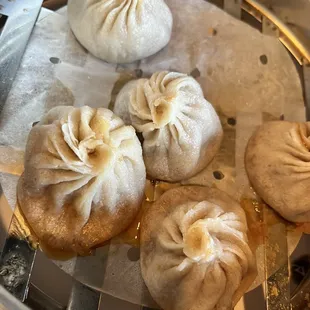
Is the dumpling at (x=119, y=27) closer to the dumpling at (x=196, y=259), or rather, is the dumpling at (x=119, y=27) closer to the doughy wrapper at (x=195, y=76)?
the doughy wrapper at (x=195, y=76)

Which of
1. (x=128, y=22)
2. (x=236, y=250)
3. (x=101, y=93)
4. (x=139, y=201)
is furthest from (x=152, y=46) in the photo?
(x=236, y=250)

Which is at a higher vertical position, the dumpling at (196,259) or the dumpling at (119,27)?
the dumpling at (119,27)

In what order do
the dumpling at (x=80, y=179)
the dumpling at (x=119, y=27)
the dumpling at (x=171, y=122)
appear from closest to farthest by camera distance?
the dumpling at (x=80, y=179) < the dumpling at (x=171, y=122) < the dumpling at (x=119, y=27)

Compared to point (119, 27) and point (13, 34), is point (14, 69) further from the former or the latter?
point (119, 27)

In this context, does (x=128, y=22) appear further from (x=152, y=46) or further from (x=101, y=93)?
(x=101, y=93)

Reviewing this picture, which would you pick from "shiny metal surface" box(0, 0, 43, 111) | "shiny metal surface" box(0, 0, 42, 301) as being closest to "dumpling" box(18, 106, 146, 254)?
"shiny metal surface" box(0, 0, 42, 301)

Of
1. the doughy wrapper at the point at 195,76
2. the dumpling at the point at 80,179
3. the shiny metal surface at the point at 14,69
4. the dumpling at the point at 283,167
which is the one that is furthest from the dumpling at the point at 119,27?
the dumpling at the point at 283,167
